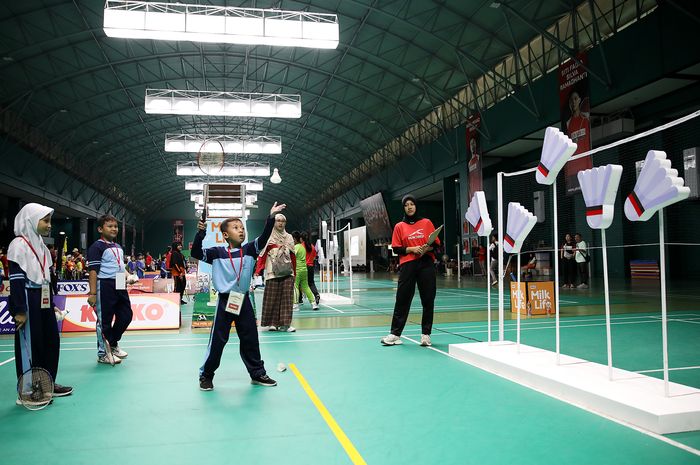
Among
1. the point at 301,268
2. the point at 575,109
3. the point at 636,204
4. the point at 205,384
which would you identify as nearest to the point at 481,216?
the point at 636,204

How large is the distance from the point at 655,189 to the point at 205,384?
13.5 feet

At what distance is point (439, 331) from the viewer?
27.2ft

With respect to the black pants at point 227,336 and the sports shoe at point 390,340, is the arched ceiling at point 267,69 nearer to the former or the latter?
the sports shoe at point 390,340

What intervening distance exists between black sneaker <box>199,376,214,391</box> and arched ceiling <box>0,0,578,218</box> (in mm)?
17338

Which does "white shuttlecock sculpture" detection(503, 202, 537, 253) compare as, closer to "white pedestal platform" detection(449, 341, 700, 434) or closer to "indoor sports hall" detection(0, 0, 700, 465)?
"indoor sports hall" detection(0, 0, 700, 465)

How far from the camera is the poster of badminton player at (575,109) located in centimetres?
1689

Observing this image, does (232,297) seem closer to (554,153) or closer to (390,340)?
(390,340)

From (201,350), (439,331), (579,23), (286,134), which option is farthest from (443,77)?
(201,350)

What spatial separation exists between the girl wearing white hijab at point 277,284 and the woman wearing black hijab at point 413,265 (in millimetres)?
2472

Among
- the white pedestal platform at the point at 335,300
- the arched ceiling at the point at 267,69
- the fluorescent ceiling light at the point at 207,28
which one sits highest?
the arched ceiling at the point at 267,69

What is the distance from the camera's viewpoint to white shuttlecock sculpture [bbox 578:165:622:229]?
409 cm

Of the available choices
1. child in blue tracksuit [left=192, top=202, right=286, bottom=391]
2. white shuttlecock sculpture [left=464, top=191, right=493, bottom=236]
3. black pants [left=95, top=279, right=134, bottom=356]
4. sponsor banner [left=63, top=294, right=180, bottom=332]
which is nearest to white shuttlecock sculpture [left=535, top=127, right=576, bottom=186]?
white shuttlecock sculpture [left=464, top=191, right=493, bottom=236]

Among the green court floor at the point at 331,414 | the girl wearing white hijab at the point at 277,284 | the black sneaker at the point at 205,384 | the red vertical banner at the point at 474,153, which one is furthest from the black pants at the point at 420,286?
the red vertical banner at the point at 474,153

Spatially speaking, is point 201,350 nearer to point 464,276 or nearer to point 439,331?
point 439,331
